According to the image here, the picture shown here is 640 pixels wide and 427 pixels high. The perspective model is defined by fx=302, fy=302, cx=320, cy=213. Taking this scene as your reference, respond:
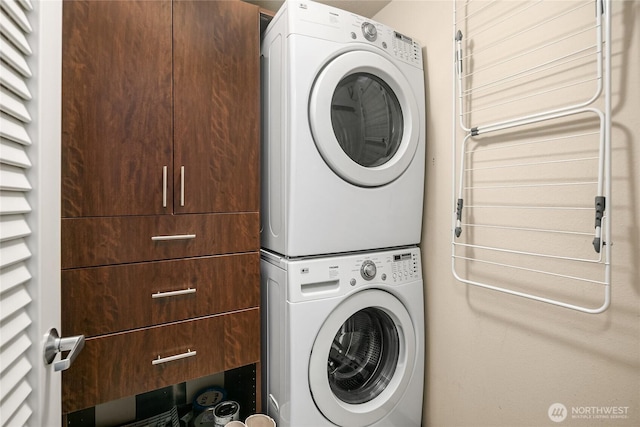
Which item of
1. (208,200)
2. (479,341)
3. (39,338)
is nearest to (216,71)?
(208,200)

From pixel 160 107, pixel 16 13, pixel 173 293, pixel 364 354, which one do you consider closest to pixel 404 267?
pixel 364 354

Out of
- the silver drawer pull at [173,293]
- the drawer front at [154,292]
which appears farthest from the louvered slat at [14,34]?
the silver drawer pull at [173,293]

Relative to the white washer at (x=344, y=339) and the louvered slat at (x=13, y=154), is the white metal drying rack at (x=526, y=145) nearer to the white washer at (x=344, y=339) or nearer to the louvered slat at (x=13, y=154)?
the white washer at (x=344, y=339)

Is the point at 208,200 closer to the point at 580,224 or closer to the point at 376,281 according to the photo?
the point at 376,281

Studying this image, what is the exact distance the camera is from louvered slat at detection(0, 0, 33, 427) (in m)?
0.48

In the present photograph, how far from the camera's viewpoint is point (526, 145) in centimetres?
111

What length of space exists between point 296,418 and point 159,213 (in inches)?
36.2

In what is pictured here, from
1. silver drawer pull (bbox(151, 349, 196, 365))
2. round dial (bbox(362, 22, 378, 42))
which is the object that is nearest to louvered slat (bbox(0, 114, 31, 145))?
silver drawer pull (bbox(151, 349, 196, 365))

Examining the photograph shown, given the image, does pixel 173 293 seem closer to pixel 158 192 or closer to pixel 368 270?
pixel 158 192

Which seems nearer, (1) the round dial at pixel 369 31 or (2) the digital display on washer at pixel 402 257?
(1) the round dial at pixel 369 31

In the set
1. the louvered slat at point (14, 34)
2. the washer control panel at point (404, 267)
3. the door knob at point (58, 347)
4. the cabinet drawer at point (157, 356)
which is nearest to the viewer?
the louvered slat at point (14, 34)

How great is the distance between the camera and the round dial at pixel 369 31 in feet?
4.23

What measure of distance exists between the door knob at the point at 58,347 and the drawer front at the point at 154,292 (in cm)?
36

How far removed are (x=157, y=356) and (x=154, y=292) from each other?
0.23 meters
